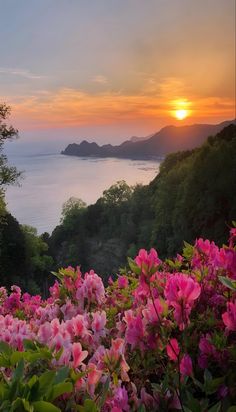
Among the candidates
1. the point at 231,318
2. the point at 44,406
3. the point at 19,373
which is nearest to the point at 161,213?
the point at 231,318

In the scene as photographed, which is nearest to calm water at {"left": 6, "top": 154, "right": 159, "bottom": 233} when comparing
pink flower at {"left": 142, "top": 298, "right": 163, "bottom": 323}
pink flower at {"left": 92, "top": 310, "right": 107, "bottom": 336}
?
pink flower at {"left": 92, "top": 310, "right": 107, "bottom": 336}

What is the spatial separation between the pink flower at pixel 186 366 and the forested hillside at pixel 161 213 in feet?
79.7

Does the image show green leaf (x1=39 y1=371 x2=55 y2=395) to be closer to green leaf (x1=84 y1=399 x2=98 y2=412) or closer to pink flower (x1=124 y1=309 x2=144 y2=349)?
green leaf (x1=84 y1=399 x2=98 y2=412)

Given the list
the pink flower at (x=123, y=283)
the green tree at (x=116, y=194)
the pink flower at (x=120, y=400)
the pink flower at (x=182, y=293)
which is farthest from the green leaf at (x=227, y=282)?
the green tree at (x=116, y=194)

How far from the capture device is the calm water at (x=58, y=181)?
62969mm

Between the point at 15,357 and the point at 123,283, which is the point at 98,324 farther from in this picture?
the point at 123,283

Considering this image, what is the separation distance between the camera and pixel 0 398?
65.8 inches

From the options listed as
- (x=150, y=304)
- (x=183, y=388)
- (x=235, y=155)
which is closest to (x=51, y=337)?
(x=150, y=304)

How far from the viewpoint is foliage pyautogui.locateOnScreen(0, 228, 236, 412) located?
1832 mm

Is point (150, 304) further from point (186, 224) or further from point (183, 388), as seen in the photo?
point (186, 224)

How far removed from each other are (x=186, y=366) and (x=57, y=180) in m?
108

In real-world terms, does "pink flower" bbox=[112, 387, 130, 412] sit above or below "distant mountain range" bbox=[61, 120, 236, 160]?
below

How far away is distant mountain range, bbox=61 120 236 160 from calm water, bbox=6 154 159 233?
5.87ft

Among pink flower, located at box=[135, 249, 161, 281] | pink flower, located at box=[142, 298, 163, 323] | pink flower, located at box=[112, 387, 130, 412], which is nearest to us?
pink flower, located at box=[112, 387, 130, 412]
